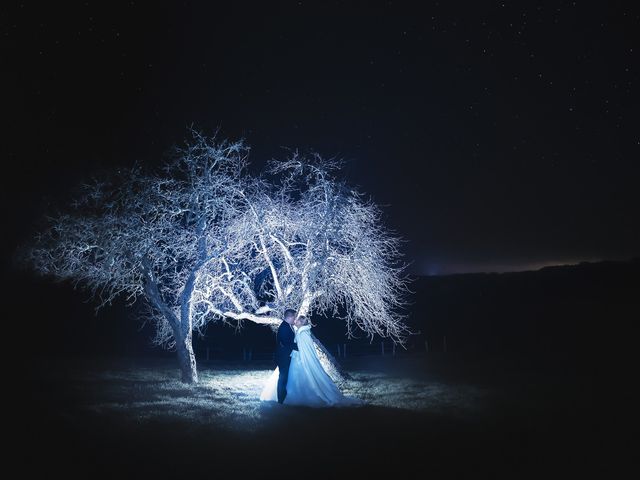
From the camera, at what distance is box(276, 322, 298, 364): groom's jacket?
1408 centimetres

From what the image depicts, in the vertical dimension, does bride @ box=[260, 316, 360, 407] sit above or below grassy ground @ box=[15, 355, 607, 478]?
above

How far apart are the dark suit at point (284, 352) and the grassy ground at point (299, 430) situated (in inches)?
28.7

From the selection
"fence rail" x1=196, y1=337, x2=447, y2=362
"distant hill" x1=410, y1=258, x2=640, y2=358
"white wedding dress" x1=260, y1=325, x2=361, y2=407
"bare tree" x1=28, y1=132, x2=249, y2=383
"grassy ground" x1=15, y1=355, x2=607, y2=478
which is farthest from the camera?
"distant hill" x1=410, y1=258, x2=640, y2=358

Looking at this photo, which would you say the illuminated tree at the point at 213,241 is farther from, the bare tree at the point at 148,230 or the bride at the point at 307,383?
the bride at the point at 307,383

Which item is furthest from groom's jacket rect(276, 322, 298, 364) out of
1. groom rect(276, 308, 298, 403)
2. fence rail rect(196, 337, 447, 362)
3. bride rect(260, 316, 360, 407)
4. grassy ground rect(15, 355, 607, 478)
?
fence rail rect(196, 337, 447, 362)

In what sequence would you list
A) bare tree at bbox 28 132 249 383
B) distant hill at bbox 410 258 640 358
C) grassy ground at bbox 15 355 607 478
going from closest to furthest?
grassy ground at bbox 15 355 607 478 → bare tree at bbox 28 132 249 383 → distant hill at bbox 410 258 640 358

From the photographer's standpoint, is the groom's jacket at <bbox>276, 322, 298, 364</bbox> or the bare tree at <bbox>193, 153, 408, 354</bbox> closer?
the groom's jacket at <bbox>276, 322, 298, 364</bbox>

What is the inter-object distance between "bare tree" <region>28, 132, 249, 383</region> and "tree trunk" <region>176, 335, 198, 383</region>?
0.12 feet

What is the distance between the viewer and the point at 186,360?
1986 cm

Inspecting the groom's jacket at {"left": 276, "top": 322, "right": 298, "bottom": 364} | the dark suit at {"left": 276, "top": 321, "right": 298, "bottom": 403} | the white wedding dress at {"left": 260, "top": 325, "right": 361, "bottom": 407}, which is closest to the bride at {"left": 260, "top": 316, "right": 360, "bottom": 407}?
the white wedding dress at {"left": 260, "top": 325, "right": 361, "bottom": 407}

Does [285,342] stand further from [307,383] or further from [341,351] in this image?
[341,351]

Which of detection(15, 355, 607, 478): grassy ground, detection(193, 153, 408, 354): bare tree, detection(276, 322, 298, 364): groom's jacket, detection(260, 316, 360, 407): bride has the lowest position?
detection(15, 355, 607, 478): grassy ground

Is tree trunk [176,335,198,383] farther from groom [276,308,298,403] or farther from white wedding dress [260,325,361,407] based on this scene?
groom [276,308,298,403]

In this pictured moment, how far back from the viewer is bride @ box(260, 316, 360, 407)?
14.0m
